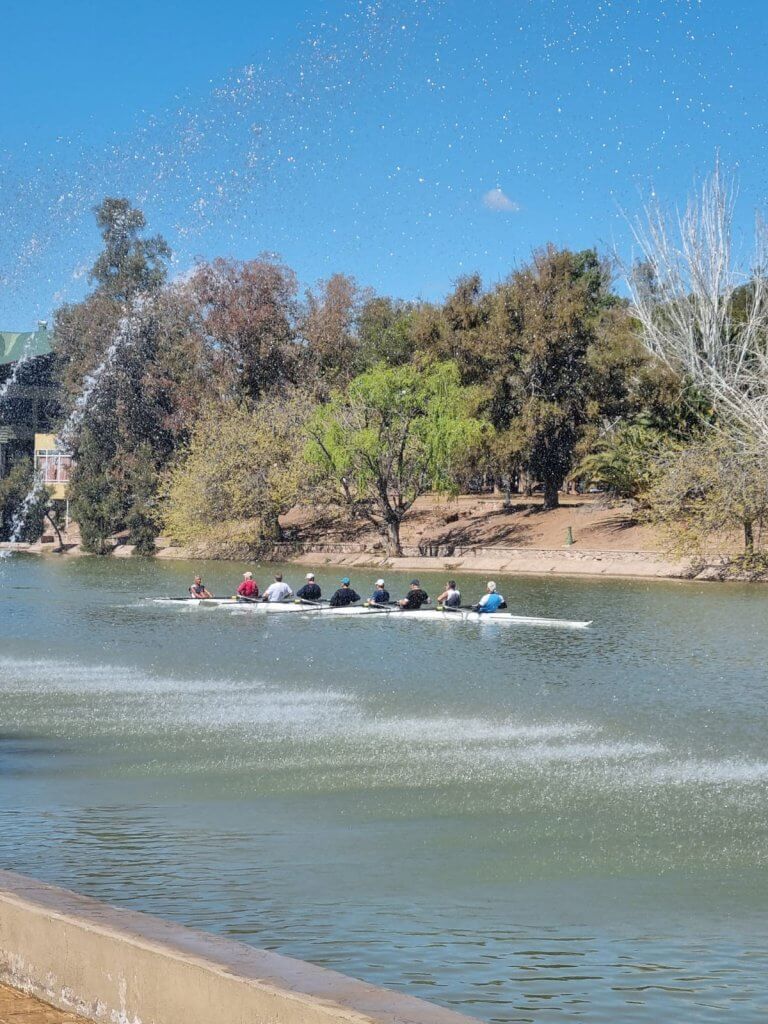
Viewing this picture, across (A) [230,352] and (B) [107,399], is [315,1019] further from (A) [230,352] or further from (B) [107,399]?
(B) [107,399]

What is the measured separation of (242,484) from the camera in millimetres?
76000

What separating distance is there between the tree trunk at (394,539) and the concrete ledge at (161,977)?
63.6 m

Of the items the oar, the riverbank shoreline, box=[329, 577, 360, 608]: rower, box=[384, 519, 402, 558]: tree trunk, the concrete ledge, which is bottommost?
the concrete ledge

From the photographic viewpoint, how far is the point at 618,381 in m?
72.6

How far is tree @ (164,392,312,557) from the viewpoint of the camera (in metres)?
75.7

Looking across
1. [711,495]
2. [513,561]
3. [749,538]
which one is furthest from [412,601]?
[513,561]

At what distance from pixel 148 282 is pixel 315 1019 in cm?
10364

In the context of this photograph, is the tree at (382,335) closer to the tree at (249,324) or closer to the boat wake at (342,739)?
the tree at (249,324)

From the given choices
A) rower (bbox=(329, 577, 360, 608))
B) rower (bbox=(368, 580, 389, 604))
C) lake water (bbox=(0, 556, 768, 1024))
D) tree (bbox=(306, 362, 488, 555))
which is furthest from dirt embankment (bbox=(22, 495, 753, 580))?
lake water (bbox=(0, 556, 768, 1024))

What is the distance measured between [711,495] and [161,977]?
163ft

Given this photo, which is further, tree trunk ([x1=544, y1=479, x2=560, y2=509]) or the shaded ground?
tree trunk ([x1=544, y1=479, x2=560, y2=509])

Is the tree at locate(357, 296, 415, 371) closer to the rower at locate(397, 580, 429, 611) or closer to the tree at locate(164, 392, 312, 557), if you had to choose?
the tree at locate(164, 392, 312, 557)

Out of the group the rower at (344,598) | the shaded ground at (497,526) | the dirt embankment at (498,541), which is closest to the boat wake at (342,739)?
the rower at (344,598)

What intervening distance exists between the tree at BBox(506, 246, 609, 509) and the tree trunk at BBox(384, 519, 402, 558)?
8.23m
